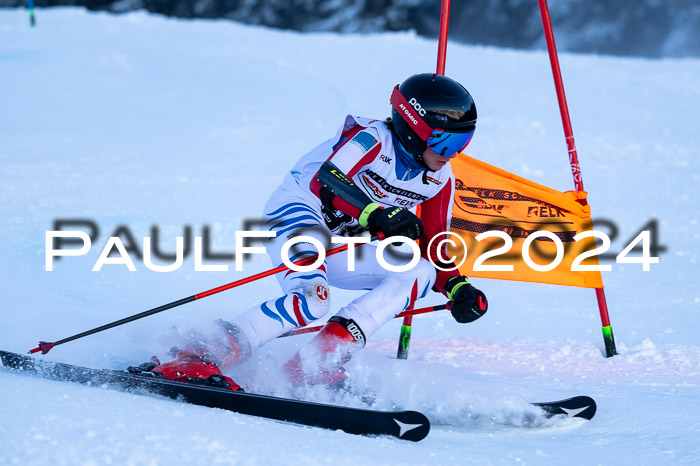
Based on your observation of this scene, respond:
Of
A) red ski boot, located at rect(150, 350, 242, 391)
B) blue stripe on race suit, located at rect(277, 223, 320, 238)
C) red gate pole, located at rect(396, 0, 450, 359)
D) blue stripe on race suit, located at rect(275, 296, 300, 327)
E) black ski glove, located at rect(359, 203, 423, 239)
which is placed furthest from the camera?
red gate pole, located at rect(396, 0, 450, 359)

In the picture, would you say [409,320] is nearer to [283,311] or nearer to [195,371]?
[283,311]

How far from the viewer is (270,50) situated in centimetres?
1245

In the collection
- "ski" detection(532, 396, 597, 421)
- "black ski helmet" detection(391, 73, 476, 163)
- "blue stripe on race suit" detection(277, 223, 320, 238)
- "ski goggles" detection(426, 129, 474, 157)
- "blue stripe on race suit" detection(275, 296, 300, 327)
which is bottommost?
"ski" detection(532, 396, 597, 421)

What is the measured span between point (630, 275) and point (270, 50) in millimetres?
7965

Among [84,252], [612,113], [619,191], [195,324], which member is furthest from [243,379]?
[612,113]

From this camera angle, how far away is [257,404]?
275 centimetres

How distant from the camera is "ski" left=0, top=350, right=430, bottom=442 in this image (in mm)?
2635

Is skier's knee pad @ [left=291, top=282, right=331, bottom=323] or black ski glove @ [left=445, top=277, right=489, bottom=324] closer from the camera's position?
skier's knee pad @ [left=291, top=282, right=331, bottom=323]

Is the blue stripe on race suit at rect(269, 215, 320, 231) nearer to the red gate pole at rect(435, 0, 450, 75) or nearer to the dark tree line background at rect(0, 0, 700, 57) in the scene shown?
the red gate pole at rect(435, 0, 450, 75)

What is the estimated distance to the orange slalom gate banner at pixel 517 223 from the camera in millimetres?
4328

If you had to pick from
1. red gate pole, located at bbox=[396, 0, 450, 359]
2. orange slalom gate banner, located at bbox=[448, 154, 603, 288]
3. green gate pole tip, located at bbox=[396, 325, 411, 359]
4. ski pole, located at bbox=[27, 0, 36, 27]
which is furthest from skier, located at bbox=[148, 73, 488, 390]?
ski pole, located at bbox=[27, 0, 36, 27]

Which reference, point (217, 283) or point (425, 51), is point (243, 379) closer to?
point (217, 283)

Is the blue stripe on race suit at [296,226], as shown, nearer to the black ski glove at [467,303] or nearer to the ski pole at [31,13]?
the black ski glove at [467,303]

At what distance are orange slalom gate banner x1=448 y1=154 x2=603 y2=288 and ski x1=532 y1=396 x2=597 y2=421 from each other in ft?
4.19
